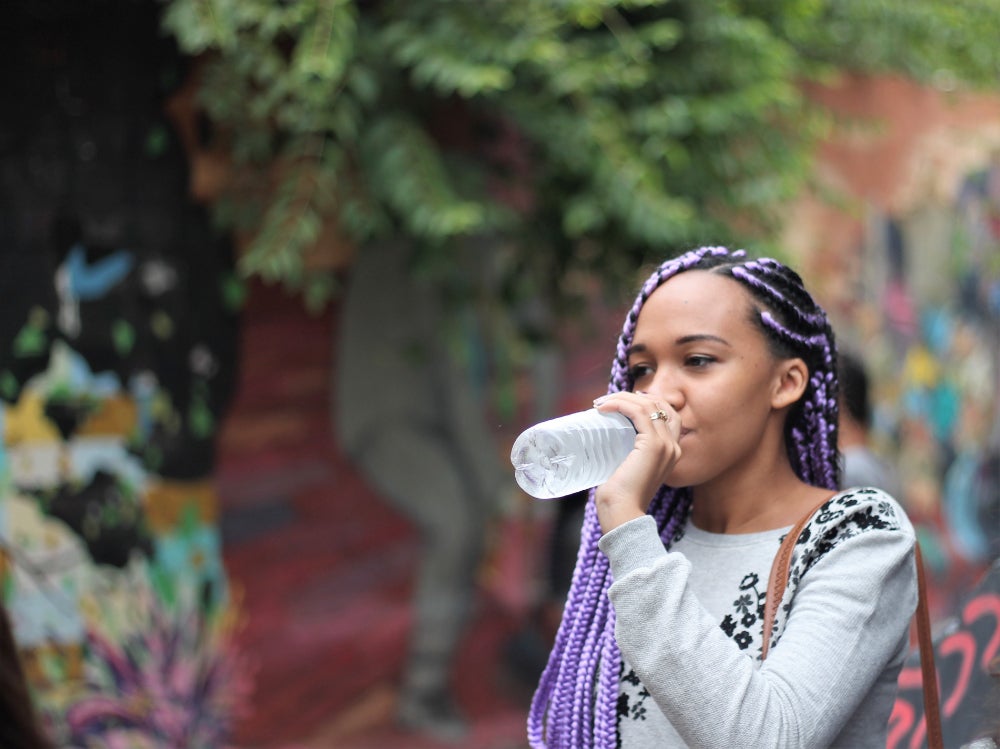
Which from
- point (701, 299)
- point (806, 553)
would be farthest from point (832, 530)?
point (701, 299)

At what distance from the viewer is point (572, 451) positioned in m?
1.71

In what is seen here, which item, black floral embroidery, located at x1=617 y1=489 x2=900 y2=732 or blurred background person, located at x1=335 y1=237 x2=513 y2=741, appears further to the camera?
blurred background person, located at x1=335 y1=237 x2=513 y2=741

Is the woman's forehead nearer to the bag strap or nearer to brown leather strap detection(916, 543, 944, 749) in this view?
the bag strap

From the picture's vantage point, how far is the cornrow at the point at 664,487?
175 cm

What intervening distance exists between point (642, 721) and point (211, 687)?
11.1ft

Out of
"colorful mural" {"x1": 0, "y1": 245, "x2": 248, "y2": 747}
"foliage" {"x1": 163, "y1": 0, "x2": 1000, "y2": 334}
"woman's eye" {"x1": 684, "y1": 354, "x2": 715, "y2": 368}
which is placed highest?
"foliage" {"x1": 163, "y1": 0, "x2": 1000, "y2": 334}

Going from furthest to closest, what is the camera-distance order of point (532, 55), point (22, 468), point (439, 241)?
point (22, 468) < point (439, 241) < point (532, 55)

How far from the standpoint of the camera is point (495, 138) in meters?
4.96

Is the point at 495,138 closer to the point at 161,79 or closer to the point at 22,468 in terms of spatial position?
the point at 161,79

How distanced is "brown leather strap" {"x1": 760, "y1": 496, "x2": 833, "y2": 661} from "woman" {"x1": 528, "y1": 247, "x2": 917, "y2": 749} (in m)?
0.01

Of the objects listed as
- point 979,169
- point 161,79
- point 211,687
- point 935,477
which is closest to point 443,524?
point 211,687

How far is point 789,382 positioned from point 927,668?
0.46m

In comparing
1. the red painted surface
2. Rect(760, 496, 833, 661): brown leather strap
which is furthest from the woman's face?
the red painted surface

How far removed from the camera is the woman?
1500mm
